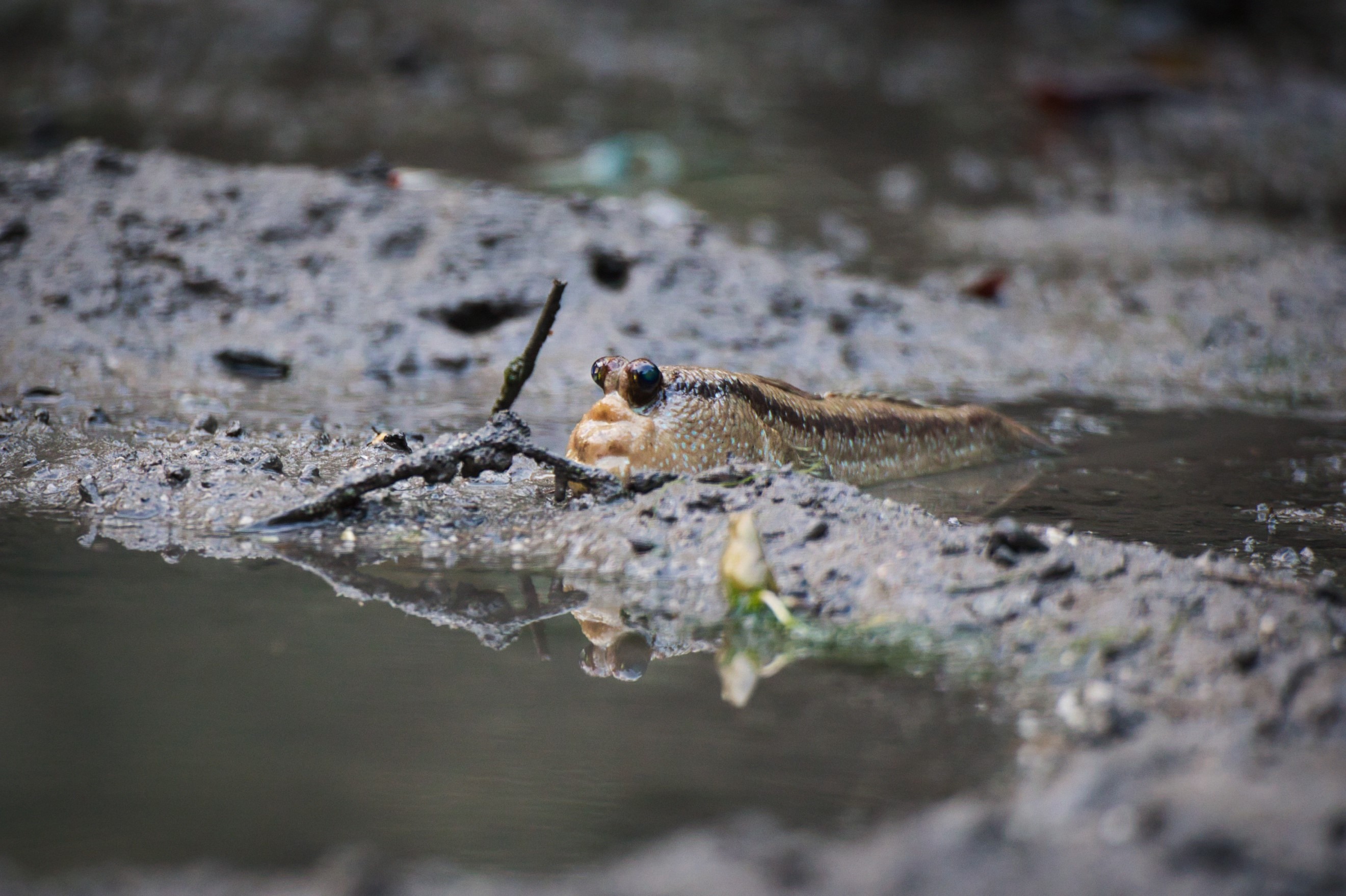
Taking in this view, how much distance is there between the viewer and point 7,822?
4.54 ft

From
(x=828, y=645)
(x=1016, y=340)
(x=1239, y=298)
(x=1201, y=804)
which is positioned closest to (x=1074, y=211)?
(x=1239, y=298)

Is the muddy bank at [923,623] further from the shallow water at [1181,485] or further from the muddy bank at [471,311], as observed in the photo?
the muddy bank at [471,311]

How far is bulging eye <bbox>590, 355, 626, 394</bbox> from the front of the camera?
8.43 ft

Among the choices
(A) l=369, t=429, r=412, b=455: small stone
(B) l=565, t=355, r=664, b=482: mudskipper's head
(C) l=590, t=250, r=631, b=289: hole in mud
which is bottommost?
(C) l=590, t=250, r=631, b=289: hole in mud

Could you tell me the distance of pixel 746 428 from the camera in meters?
2.65

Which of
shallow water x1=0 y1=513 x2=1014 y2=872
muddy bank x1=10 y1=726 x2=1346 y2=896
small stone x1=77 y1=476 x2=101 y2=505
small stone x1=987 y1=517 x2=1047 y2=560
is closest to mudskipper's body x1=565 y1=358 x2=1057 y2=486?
shallow water x1=0 y1=513 x2=1014 y2=872

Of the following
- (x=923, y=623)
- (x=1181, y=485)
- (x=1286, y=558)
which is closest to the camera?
(x=923, y=623)

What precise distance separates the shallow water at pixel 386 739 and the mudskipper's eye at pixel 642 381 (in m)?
0.62

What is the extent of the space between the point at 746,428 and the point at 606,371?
1.14ft

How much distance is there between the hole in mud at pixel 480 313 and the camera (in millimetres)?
4219

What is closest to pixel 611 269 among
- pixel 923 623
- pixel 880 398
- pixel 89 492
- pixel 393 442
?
pixel 880 398

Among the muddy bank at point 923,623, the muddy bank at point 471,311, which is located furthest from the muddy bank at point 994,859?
the muddy bank at point 471,311

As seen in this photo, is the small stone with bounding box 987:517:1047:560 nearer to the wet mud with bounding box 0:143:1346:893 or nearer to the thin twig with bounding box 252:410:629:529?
the wet mud with bounding box 0:143:1346:893

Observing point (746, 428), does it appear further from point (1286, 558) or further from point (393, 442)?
point (1286, 558)
